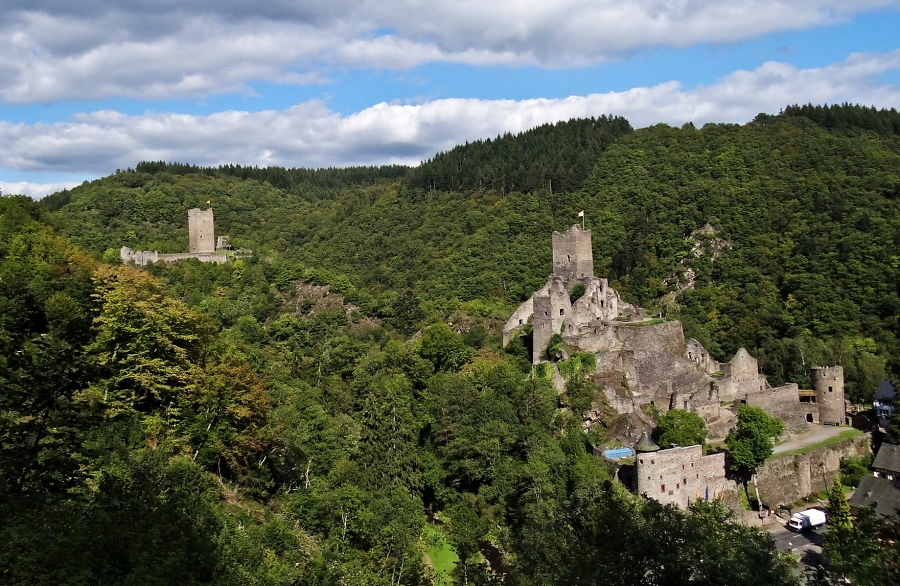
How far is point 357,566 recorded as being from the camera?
24406 millimetres

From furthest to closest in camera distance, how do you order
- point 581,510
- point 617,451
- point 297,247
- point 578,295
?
point 297,247, point 578,295, point 617,451, point 581,510

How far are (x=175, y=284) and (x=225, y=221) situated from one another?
37.6 m

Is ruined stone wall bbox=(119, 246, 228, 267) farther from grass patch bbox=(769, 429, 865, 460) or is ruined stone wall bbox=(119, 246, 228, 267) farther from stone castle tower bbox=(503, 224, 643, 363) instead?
grass patch bbox=(769, 429, 865, 460)

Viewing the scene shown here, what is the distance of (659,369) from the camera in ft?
133

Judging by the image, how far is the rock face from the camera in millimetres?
38719

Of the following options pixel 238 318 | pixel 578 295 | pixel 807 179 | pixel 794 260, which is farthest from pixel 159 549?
pixel 807 179

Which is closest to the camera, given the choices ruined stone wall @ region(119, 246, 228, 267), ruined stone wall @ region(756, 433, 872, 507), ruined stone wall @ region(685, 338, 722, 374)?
ruined stone wall @ region(756, 433, 872, 507)

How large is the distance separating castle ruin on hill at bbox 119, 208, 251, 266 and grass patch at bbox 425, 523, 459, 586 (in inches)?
1888

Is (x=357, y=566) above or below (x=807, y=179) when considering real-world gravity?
below

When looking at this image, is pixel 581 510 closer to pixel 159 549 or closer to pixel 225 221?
pixel 159 549

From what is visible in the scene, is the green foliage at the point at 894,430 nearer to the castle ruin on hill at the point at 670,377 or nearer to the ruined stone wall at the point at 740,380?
the castle ruin on hill at the point at 670,377

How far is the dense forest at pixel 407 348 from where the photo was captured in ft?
48.0

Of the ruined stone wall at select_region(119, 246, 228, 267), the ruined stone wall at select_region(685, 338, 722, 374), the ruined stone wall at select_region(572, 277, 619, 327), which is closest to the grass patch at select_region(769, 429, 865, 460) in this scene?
the ruined stone wall at select_region(685, 338, 722, 374)

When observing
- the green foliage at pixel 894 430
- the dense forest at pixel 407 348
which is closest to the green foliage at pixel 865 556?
the dense forest at pixel 407 348
